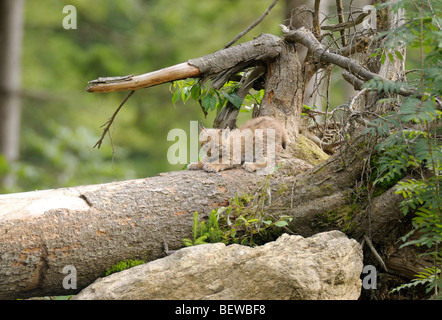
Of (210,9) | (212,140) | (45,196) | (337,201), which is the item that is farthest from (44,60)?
(337,201)

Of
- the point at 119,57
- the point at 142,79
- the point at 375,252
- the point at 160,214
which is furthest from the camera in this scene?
the point at 119,57

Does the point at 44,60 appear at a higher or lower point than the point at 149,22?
lower

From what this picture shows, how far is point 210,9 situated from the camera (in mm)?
12164

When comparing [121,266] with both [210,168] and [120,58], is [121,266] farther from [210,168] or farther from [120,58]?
[120,58]

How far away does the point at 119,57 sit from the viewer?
11641 millimetres

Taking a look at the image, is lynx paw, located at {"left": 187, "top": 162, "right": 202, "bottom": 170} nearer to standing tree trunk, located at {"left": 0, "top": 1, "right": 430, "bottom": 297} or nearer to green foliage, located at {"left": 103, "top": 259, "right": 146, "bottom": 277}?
standing tree trunk, located at {"left": 0, "top": 1, "right": 430, "bottom": 297}

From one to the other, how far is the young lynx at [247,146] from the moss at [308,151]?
166mm

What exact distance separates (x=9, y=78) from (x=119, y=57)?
3622 mm

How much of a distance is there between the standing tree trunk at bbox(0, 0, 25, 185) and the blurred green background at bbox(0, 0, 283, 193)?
1497 mm

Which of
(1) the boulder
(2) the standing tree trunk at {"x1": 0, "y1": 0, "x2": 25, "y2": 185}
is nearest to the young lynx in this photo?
(1) the boulder

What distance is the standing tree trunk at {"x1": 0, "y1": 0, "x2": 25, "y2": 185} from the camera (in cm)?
824

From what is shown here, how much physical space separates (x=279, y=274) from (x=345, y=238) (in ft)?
1.98

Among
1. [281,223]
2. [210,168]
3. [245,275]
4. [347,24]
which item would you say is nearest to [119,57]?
[347,24]
